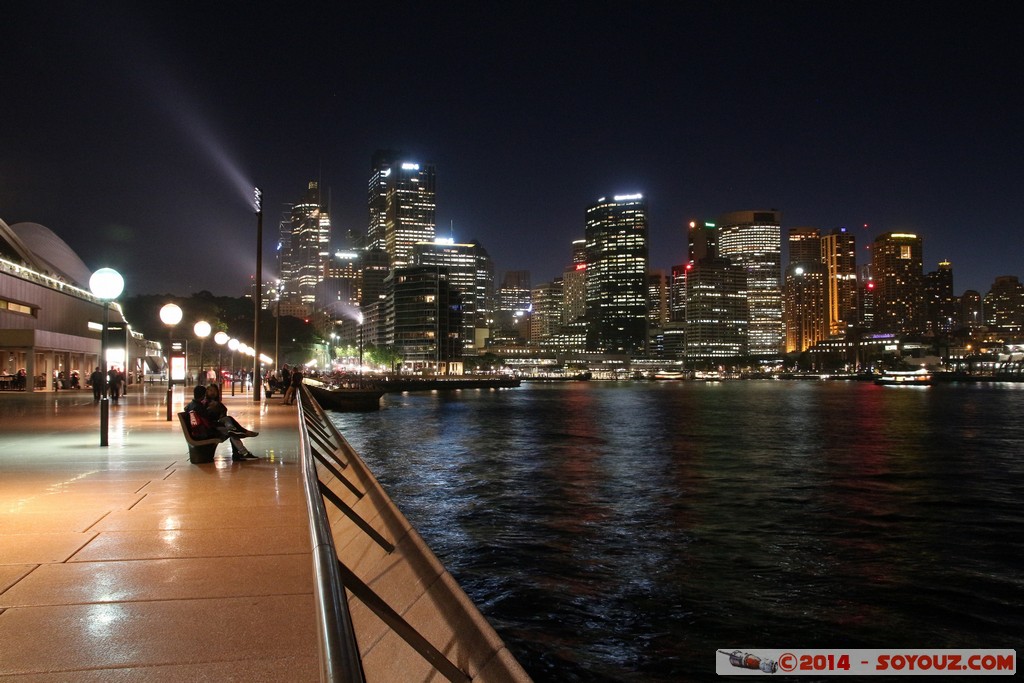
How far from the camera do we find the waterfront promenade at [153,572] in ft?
16.1

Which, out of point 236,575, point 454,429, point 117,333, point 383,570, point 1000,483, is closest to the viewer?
point 236,575

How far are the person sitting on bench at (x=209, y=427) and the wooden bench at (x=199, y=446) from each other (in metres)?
0.14

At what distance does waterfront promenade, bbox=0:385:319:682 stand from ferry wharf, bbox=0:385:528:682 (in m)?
0.02

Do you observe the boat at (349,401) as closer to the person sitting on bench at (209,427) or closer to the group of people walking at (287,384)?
the group of people walking at (287,384)

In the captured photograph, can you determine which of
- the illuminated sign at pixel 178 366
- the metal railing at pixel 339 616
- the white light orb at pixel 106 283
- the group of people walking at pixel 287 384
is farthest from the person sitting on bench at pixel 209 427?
the group of people walking at pixel 287 384

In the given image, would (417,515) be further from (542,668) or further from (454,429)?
(454,429)

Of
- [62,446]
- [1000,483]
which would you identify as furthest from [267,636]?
[1000,483]

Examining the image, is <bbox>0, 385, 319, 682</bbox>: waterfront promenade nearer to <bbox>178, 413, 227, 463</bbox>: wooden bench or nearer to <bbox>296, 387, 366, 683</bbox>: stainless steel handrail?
<bbox>178, 413, 227, 463</bbox>: wooden bench

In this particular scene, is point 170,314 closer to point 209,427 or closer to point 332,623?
point 209,427

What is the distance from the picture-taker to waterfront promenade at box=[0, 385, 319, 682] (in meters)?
4.91

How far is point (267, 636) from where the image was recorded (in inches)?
208

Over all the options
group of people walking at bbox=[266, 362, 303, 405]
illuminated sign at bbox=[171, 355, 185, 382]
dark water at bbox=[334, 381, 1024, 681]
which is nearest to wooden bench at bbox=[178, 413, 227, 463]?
dark water at bbox=[334, 381, 1024, 681]

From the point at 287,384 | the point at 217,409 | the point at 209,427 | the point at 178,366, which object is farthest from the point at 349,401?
the point at 209,427

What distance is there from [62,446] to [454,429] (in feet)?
116
